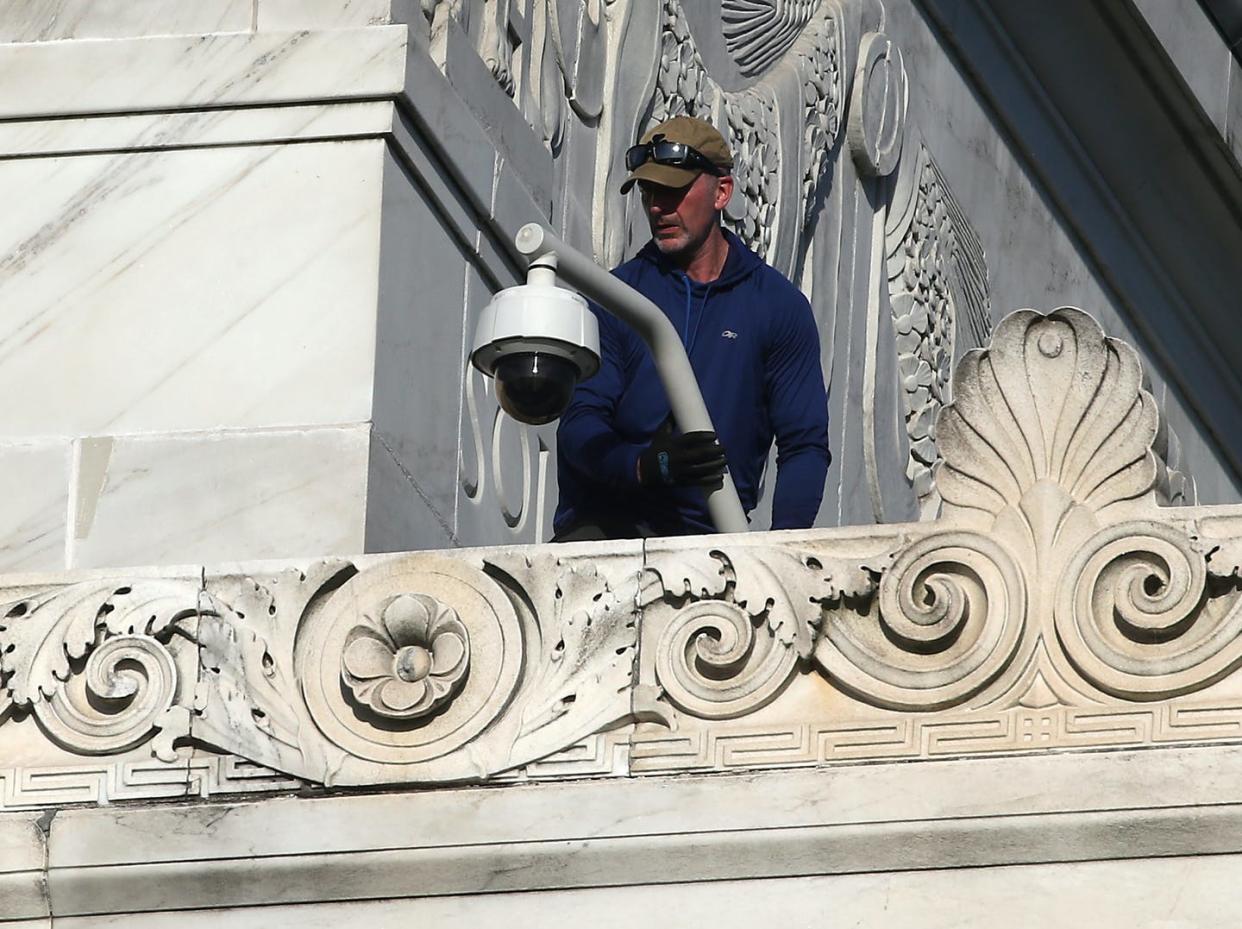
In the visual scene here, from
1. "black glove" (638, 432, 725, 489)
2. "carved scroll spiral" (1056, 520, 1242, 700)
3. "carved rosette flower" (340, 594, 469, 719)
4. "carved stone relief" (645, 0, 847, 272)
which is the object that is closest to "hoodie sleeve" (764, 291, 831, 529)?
"black glove" (638, 432, 725, 489)

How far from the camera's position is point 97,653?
773 cm

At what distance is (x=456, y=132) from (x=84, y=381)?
4.01 ft

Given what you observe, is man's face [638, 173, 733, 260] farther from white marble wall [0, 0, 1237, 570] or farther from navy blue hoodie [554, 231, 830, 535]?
white marble wall [0, 0, 1237, 570]

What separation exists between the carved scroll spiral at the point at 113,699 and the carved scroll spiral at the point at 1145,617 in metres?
1.92

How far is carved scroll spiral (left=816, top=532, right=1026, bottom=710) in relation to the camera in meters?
7.23

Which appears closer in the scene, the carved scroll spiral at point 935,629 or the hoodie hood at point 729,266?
the carved scroll spiral at point 935,629

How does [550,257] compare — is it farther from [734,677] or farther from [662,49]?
[662,49]

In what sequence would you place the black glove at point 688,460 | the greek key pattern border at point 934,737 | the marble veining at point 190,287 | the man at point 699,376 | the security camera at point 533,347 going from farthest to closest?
1. the marble veining at point 190,287
2. the man at point 699,376
3. the black glove at point 688,460
4. the security camera at point 533,347
5. the greek key pattern border at point 934,737

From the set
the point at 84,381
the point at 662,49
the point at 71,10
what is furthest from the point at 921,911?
the point at 662,49

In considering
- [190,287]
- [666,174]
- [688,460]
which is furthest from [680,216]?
[190,287]

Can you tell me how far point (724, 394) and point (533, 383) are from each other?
98 centimetres

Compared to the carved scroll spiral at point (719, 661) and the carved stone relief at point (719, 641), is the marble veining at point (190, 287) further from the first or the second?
the carved scroll spiral at point (719, 661)

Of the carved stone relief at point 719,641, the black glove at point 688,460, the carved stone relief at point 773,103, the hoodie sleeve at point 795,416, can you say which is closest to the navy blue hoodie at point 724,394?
the hoodie sleeve at point 795,416

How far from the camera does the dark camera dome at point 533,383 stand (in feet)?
25.5
